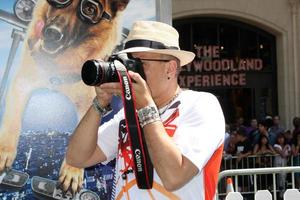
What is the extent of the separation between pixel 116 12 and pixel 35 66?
0.69 meters

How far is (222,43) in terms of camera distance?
15406 mm

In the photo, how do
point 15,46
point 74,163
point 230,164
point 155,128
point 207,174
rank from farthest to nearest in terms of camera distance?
point 230,164
point 15,46
point 74,163
point 207,174
point 155,128

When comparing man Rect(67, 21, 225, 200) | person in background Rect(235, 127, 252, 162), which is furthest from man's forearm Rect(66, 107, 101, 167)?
person in background Rect(235, 127, 252, 162)

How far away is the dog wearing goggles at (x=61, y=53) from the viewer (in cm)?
349

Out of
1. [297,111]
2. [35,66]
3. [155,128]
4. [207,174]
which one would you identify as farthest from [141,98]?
[297,111]

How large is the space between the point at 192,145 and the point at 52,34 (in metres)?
1.94

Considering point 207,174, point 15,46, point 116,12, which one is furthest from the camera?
point 116,12

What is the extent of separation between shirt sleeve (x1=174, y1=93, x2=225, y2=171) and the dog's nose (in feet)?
5.71

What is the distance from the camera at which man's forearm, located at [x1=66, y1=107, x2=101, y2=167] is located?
2090 millimetres

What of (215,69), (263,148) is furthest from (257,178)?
(215,69)

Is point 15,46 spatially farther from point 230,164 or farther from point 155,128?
point 230,164

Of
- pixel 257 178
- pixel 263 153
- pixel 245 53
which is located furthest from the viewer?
pixel 245 53

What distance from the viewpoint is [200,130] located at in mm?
1998

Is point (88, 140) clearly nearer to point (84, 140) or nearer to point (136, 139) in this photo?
point (84, 140)
